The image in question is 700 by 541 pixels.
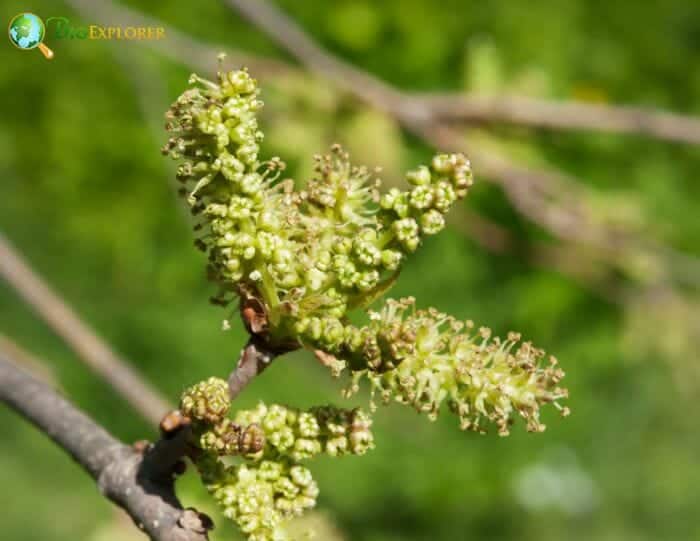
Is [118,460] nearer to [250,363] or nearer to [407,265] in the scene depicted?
[250,363]

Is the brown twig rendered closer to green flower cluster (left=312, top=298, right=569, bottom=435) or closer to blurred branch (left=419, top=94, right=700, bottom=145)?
blurred branch (left=419, top=94, right=700, bottom=145)

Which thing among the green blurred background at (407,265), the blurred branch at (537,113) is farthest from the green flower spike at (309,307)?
the green blurred background at (407,265)

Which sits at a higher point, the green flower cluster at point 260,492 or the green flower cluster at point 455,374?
the green flower cluster at point 455,374

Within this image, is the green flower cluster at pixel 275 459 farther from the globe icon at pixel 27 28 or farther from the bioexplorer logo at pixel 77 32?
the globe icon at pixel 27 28

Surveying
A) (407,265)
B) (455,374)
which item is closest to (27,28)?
(455,374)

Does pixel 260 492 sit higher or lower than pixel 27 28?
lower

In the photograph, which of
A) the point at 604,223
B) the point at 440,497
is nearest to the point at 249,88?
the point at 604,223

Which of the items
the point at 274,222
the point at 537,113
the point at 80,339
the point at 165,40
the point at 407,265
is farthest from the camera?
the point at 407,265
